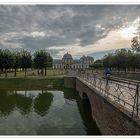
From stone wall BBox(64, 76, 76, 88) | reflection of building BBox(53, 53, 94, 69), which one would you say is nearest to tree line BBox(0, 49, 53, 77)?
stone wall BBox(64, 76, 76, 88)

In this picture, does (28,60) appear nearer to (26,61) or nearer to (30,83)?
(26,61)

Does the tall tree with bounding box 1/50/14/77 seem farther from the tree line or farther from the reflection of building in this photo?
the reflection of building

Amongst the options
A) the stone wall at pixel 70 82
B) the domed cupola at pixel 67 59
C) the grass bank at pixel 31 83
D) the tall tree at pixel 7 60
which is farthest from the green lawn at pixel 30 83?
the domed cupola at pixel 67 59

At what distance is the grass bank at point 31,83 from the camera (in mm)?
40500

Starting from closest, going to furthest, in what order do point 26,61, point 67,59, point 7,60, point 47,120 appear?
1. point 47,120
2. point 7,60
3. point 26,61
4. point 67,59

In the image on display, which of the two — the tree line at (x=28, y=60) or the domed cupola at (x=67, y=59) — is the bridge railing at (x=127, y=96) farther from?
the domed cupola at (x=67, y=59)

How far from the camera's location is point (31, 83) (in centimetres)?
4200

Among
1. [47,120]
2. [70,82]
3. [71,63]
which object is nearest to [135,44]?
[70,82]

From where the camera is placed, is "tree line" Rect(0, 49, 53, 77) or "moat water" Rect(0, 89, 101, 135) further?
"tree line" Rect(0, 49, 53, 77)

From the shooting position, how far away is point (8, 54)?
47.0 meters

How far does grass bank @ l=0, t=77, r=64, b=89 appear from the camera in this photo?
40.5 m

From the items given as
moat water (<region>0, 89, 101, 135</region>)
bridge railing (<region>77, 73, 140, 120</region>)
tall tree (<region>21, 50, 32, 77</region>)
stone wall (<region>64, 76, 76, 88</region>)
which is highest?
tall tree (<region>21, 50, 32, 77</region>)

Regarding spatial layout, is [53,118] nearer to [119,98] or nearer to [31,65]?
[119,98]
